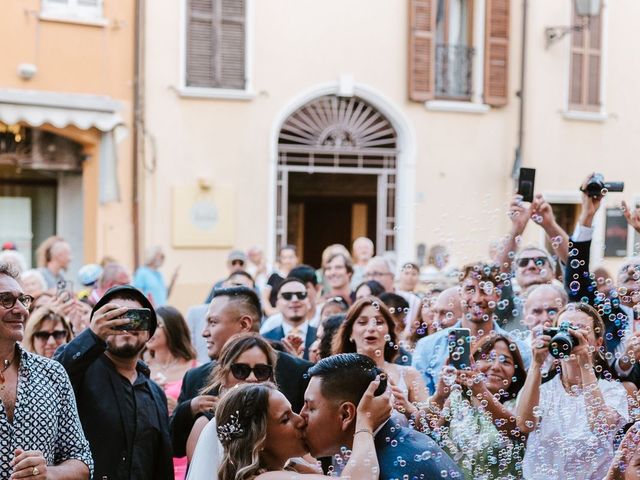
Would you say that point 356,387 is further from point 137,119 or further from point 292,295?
point 137,119

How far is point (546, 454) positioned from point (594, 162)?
13.8 metres

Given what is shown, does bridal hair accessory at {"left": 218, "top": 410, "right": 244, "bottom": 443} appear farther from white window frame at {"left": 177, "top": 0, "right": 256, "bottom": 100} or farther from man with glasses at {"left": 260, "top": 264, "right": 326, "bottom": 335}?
white window frame at {"left": 177, "top": 0, "right": 256, "bottom": 100}

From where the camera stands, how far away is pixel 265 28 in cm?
1484

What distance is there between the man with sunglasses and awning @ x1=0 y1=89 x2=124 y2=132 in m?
8.58

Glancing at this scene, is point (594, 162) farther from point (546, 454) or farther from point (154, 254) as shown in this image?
point (546, 454)

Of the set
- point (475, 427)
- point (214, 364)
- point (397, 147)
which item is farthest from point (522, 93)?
point (475, 427)

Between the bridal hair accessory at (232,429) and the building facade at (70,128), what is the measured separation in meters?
10.3

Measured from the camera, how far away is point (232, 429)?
3381 millimetres

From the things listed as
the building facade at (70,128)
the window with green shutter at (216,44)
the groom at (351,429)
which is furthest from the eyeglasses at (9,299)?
the window with green shutter at (216,44)

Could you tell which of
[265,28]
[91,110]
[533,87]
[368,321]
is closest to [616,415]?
[368,321]

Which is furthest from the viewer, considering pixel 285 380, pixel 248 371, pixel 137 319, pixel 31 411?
pixel 285 380

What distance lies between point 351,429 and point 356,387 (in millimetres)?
128

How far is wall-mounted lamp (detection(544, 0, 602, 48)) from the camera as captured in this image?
52.8 feet

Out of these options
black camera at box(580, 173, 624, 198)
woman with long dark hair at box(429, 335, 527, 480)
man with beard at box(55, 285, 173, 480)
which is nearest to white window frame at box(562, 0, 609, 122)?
black camera at box(580, 173, 624, 198)
